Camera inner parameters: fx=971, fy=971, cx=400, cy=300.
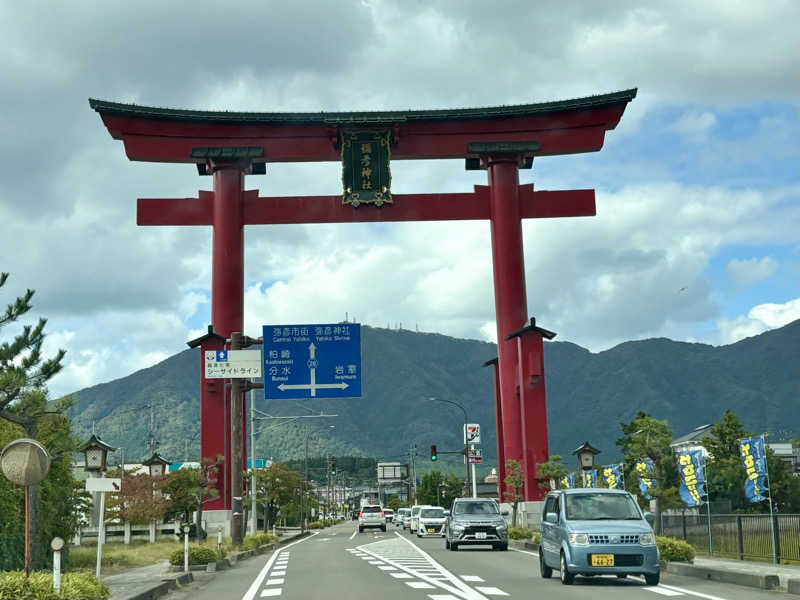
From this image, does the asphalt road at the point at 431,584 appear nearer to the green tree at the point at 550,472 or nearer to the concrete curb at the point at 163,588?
the concrete curb at the point at 163,588

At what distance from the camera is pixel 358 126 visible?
A: 128 feet

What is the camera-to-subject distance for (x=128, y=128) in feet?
126

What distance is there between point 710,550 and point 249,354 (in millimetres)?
16124

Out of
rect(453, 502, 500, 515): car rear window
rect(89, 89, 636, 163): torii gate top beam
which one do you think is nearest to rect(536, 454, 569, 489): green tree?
rect(453, 502, 500, 515): car rear window

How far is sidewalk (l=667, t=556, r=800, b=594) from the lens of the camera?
16.7 m

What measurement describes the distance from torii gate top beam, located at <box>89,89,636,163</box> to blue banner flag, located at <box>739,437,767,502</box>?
1971 cm

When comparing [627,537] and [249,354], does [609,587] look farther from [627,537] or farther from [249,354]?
[249,354]

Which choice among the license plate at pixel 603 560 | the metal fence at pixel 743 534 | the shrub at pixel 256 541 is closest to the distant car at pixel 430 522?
the shrub at pixel 256 541

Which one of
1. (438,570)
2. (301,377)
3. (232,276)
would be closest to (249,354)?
(301,377)

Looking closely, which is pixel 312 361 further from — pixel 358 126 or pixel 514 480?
pixel 514 480

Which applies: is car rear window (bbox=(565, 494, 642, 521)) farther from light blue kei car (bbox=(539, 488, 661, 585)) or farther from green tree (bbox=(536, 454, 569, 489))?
green tree (bbox=(536, 454, 569, 489))

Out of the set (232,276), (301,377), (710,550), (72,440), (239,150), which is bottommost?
(710,550)

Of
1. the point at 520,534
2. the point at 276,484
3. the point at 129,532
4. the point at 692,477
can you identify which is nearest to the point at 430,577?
the point at 692,477

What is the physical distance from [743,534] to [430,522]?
3052 centimetres
